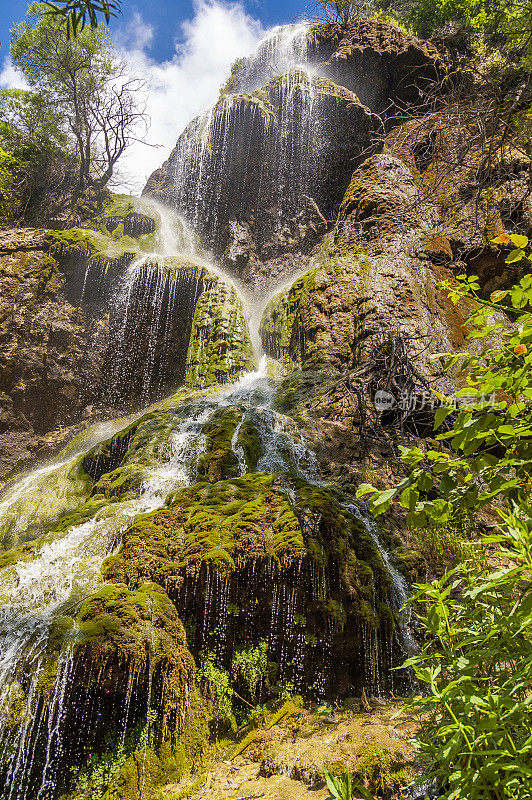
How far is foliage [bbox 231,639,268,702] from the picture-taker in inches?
148

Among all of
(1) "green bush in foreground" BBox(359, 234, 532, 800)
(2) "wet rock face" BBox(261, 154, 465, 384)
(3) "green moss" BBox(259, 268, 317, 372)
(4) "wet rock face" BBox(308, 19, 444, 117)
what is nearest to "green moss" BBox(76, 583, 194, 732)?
(1) "green bush in foreground" BBox(359, 234, 532, 800)

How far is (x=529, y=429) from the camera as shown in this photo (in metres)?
1.34

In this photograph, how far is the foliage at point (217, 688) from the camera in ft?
12.0

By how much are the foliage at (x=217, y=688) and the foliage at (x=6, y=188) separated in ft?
52.0

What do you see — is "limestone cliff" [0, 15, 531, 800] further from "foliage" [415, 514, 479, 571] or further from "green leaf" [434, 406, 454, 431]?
"green leaf" [434, 406, 454, 431]

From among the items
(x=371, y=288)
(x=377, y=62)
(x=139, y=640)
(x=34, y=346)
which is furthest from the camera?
(x=377, y=62)

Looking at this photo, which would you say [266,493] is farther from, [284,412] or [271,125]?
[271,125]

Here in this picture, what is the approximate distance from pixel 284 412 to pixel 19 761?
5.70 metres

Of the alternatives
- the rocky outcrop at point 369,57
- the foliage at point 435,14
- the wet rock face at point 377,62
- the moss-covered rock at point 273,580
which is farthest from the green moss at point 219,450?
the foliage at point 435,14

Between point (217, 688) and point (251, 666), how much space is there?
1.03 ft

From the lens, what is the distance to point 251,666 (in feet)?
12.4

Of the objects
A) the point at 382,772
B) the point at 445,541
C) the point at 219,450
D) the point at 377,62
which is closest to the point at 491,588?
the point at 382,772

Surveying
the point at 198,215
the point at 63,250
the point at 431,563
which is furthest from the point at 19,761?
the point at 198,215

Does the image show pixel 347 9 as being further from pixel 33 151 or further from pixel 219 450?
pixel 219 450
